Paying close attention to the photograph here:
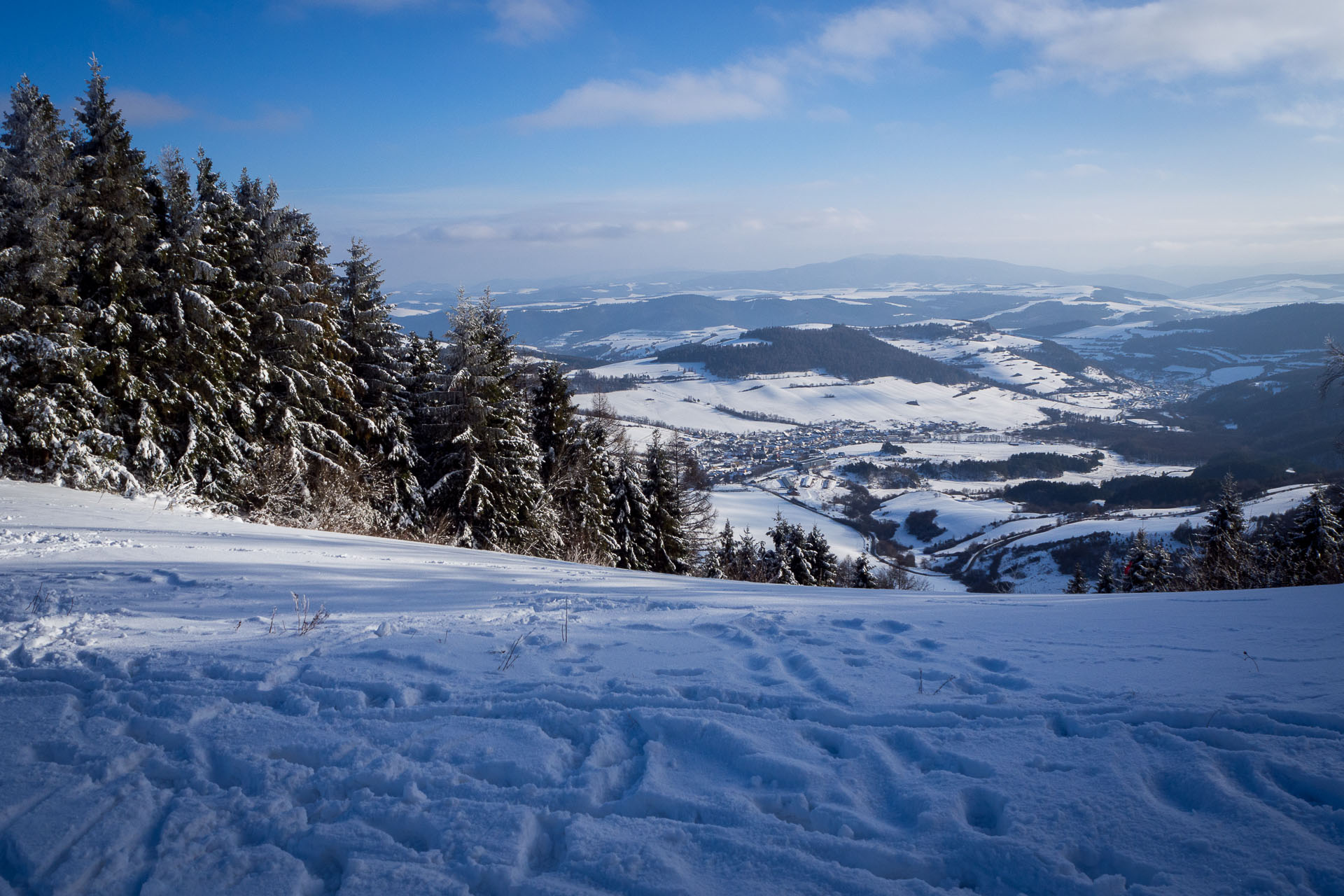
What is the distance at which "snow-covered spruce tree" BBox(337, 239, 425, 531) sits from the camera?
2088 cm

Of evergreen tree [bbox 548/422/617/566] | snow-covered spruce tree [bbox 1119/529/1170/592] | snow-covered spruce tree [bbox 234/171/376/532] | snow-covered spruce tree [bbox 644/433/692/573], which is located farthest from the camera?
snow-covered spruce tree [bbox 644/433/692/573]

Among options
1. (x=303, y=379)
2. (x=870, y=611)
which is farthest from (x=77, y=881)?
(x=303, y=379)

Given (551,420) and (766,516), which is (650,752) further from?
(766,516)

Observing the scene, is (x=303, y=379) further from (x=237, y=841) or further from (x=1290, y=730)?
(x=1290, y=730)

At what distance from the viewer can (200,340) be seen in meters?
16.9

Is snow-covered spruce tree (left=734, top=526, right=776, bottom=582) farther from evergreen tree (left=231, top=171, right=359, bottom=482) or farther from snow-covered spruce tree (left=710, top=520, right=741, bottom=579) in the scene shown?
evergreen tree (left=231, top=171, right=359, bottom=482)

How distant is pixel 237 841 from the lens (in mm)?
2420

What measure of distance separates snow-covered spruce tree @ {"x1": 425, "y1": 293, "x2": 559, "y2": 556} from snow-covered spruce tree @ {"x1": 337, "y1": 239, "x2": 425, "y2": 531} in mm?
1059

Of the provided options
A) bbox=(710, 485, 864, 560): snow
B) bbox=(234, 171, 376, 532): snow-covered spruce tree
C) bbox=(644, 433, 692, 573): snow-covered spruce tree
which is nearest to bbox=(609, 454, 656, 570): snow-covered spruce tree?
bbox=(644, 433, 692, 573): snow-covered spruce tree

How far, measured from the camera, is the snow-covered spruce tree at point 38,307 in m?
13.6

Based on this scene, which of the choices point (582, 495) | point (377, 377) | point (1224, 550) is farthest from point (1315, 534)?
point (377, 377)

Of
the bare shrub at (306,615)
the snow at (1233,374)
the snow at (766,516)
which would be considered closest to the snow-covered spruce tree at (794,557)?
the bare shrub at (306,615)

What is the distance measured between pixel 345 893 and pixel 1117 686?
14.2ft

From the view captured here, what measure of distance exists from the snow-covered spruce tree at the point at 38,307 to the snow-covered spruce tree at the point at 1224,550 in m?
24.0
